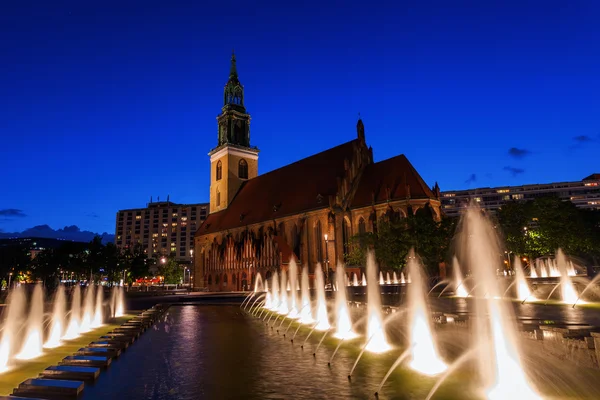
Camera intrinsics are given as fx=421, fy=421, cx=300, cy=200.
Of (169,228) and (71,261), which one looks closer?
(71,261)

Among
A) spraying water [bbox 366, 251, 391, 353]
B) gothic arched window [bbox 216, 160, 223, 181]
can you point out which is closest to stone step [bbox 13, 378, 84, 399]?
spraying water [bbox 366, 251, 391, 353]

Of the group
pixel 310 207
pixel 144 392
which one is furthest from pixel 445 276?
pixel 144 392

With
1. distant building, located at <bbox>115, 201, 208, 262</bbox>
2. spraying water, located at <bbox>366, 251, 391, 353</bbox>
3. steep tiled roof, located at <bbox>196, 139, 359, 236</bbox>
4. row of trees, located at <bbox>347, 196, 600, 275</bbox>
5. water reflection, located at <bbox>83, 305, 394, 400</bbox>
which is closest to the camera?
water reflection, located at <bbox>83, 305, 394, 400</bbox>

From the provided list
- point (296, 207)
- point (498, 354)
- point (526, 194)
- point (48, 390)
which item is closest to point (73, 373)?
point (48, 390)

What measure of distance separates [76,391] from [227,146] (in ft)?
256

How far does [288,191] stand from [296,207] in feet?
21.4

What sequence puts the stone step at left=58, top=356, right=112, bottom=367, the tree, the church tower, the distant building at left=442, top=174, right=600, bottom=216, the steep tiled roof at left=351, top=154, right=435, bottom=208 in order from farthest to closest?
the distant building at left=442, top=174, right=600, bottom=216 < the tree < the church tower < the steep tiled roof at left=351, top=154, right=435, bottom=208 < the stone step at left=58, top=356, right=112, bottom=367

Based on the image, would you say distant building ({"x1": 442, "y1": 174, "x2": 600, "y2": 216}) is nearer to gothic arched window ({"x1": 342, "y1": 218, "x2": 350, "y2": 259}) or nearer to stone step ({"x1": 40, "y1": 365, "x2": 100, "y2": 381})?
gothic arched window ({"x1": 342, "y1": 218, "x2": 350, "y2": 259})

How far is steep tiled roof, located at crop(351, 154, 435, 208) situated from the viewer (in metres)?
54.6

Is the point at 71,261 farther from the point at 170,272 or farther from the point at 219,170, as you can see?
the point at 170,272

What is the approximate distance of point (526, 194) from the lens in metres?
157

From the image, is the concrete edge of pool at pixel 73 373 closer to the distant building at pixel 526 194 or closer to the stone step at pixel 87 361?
the stone step at pixel 87 361

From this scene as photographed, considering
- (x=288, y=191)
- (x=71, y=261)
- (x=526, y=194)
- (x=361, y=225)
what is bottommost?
(x=71, y=261)

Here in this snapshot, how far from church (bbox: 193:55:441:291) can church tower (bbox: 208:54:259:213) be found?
0.67ft
